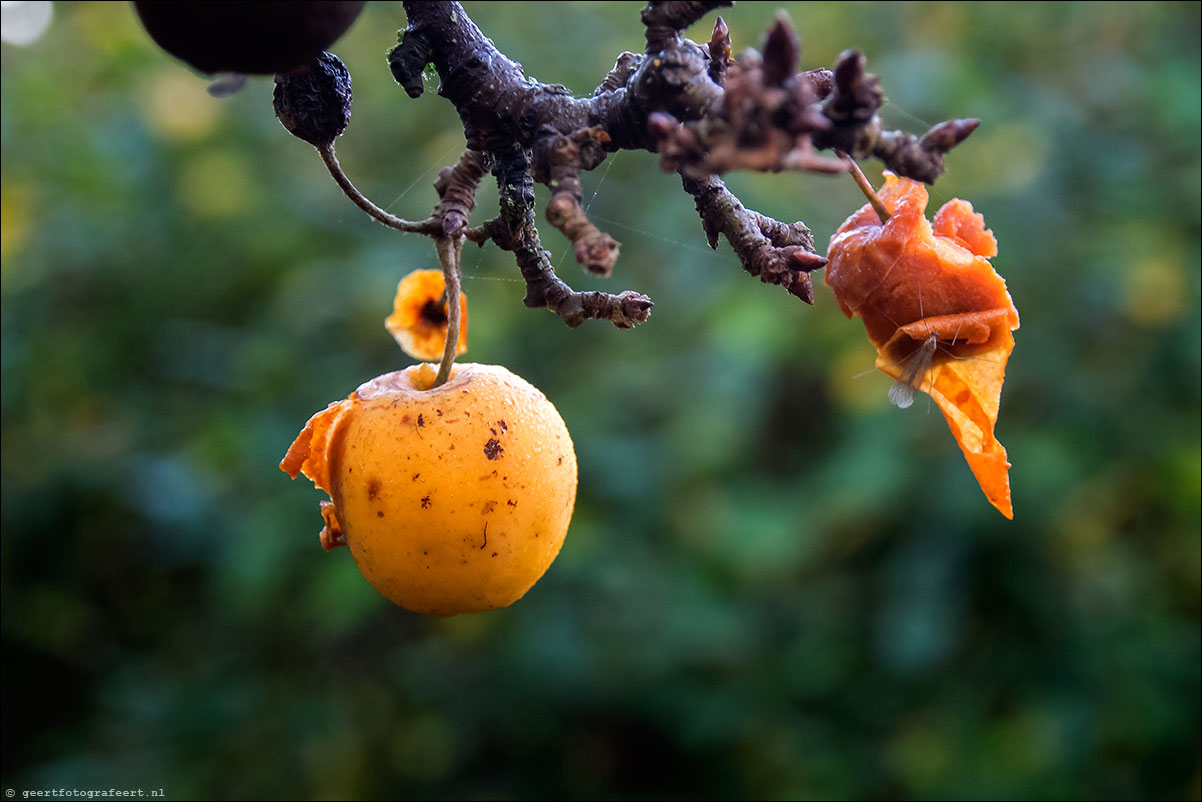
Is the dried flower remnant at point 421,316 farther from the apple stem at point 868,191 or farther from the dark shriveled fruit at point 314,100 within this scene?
the apple stem at point 868,191

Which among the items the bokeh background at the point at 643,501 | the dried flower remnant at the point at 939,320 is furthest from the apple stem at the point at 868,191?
the bokeh background at the point at 643,501

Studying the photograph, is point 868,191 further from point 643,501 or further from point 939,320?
point 643,501

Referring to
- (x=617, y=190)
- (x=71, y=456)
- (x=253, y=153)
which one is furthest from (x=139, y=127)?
(x=617, y=190)

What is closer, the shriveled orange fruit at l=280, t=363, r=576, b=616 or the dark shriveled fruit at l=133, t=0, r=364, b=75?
the dark shriveled fruit at l=133, t=0, r=364, b=75

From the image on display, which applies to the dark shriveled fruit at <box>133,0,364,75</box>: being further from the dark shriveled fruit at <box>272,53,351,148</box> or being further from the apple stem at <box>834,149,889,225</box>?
the apple stem at <box>834,149,889,225</box>

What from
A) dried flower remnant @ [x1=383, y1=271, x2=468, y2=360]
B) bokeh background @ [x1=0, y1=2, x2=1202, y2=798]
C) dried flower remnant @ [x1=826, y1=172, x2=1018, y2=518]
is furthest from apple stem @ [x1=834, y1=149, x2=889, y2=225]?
bokeh background @ [x1=0, y1=2, x2=1202, y2=798]
